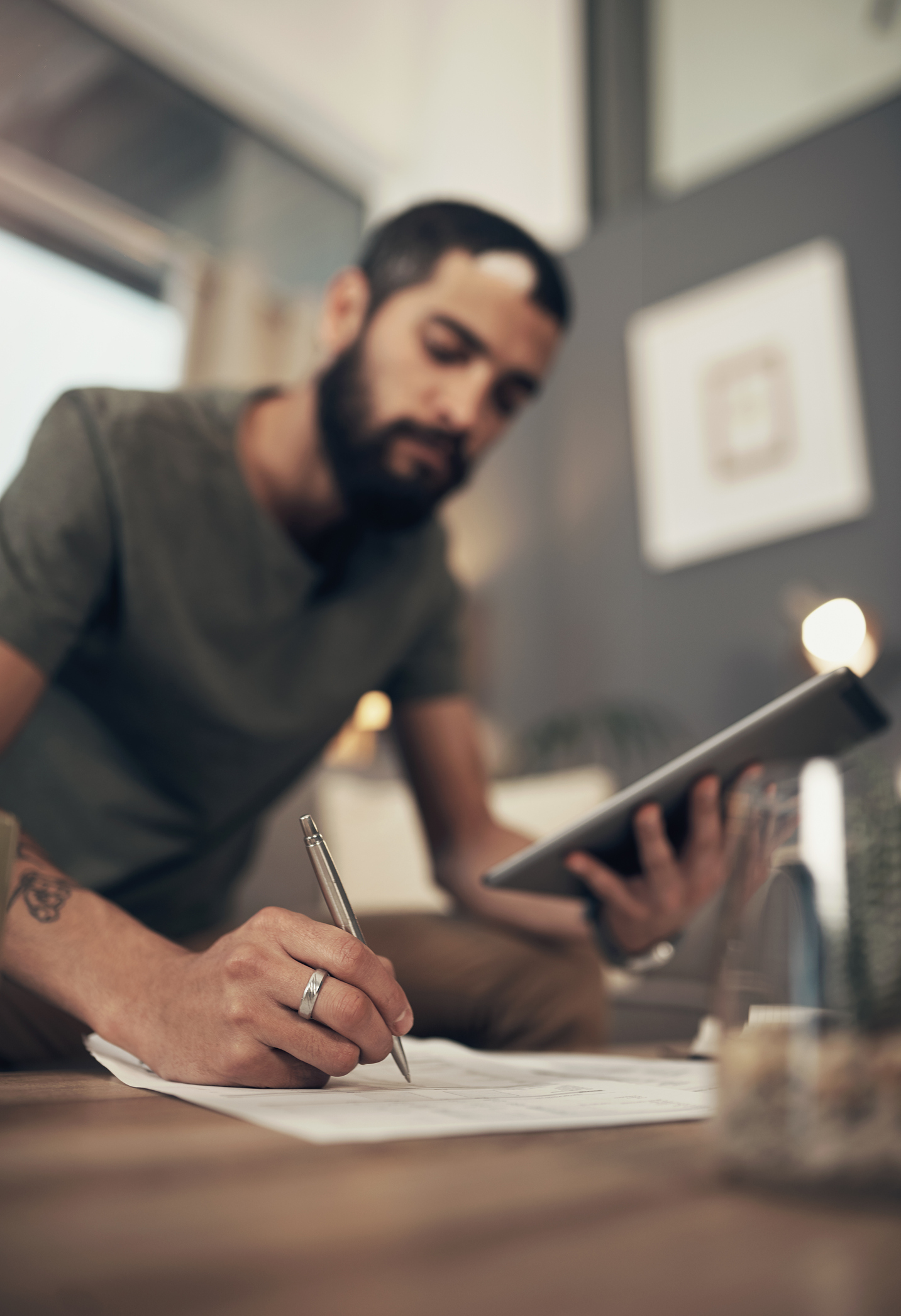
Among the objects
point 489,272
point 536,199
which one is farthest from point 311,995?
point 536,199

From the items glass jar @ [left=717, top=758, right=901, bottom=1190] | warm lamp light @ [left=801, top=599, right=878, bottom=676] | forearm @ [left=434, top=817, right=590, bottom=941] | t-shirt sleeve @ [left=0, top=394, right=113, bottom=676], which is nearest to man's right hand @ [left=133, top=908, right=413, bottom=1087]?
glass jar @ [left=717, top=758, right=901, bottom=1190]

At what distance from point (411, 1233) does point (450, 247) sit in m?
1.19

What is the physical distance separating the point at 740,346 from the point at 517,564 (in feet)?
3.36

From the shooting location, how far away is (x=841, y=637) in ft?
7.35

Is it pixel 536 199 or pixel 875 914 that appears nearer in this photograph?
pixel 875 914

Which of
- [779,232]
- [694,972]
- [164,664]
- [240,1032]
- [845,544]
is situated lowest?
[694,972]

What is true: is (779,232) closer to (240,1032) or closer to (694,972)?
(694,972)

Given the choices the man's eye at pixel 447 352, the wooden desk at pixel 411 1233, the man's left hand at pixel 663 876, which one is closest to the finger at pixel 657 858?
the man's left hand at pixel 663 876

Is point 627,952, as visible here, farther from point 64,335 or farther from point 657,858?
point 64,335

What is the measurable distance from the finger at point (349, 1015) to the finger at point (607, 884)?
12.2 inches

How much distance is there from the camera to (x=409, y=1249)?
23 cm

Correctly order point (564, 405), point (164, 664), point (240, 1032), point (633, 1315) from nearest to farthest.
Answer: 1. point (633, 1315)
2. point (240, 1032)
3. point (164, 664)
4. point (564, 405)

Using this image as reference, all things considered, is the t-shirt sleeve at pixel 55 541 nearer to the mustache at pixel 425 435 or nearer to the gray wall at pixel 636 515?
the mustache at pixel 425 435

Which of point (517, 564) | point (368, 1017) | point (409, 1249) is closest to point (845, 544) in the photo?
point (517, 564)
